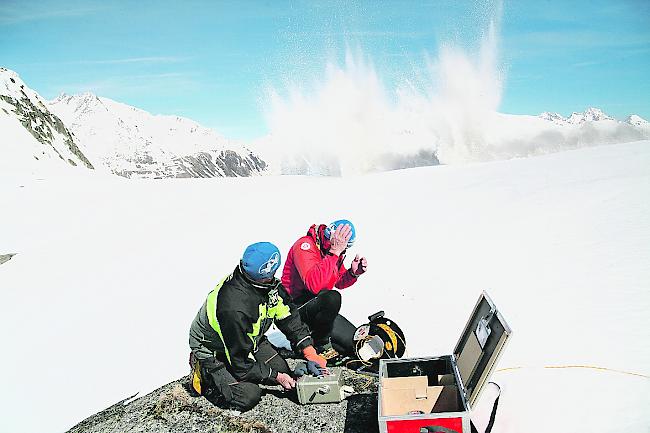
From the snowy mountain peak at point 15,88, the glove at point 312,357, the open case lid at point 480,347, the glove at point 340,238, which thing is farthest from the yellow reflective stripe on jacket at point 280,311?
the snowy mountain peak at point 15,88

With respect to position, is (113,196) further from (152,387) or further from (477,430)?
(477,430)

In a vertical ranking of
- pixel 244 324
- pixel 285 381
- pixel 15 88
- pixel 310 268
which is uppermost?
pixel 15 88

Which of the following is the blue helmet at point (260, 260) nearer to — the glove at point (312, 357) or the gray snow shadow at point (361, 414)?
the glove at point (312, 357)

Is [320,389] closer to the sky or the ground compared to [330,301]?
closer to the ground

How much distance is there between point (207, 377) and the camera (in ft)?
17.6

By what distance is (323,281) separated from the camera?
5.83 m

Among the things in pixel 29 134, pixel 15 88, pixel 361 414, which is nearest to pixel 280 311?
pixel 361 414

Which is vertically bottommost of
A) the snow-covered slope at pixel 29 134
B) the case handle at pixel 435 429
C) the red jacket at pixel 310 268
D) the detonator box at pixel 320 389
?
the detonator box at pixel 320 389

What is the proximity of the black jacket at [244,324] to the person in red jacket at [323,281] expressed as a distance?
0.45 m

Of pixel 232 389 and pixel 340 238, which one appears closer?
pixel 232 389

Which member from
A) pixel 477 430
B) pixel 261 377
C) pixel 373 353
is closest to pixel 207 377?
pixel 261 377

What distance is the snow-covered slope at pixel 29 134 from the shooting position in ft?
124

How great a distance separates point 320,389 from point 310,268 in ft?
4.34

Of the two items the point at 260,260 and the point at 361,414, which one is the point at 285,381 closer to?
the point at 361,414
